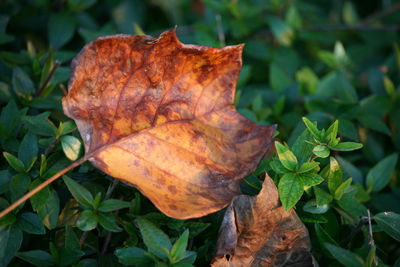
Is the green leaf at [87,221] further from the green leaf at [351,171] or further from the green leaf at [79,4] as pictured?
the green leaf at [79,4]

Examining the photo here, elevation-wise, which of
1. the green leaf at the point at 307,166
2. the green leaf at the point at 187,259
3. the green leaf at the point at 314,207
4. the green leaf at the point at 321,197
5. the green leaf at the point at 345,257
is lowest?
the green leaf at the point at 345,257

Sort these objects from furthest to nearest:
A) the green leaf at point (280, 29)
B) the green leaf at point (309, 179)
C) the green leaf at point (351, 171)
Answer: the green leaf at point (280, 29) < the green leaf at point (351, 171) < the green leaf at point (309, 179)

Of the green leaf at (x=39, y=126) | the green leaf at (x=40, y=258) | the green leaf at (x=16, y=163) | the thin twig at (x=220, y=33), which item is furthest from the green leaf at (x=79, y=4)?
the green leaf at (x=40, y=258)

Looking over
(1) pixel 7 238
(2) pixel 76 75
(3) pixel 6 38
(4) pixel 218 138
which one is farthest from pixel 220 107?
(3) pixel 6 38

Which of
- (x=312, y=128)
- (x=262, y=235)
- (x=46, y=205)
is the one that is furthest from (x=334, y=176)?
(x=46, y=205)

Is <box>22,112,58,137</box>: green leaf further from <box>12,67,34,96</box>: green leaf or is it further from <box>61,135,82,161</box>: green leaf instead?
<box>12,67,34,96</box>: green leaf

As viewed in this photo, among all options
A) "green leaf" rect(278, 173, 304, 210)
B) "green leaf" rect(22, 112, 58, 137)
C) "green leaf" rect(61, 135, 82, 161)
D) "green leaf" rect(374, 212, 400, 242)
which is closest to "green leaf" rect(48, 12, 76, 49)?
"green leaf" rect(22, 112, 58, 137)

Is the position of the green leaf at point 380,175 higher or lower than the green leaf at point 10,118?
lower
